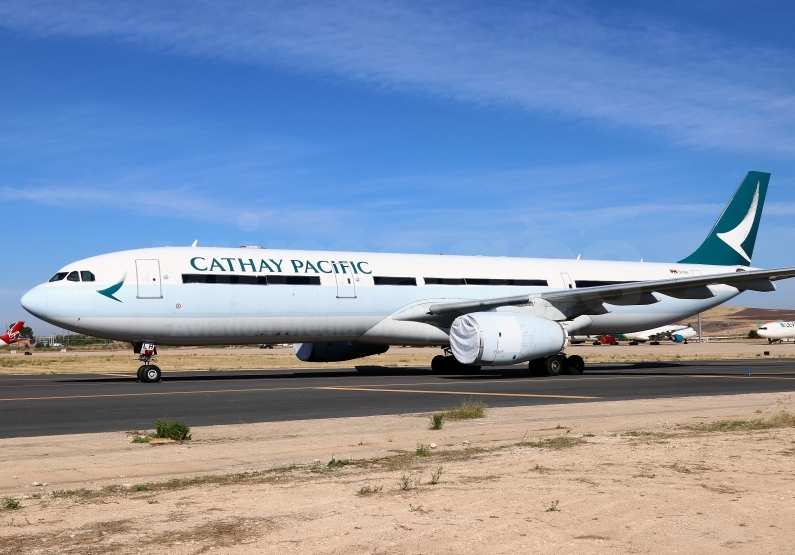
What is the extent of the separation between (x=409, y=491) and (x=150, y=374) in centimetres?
1857

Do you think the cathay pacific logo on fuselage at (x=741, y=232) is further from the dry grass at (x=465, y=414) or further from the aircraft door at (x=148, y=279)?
the dry grass at (x=465, y=414)

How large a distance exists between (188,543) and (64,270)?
20.3 m

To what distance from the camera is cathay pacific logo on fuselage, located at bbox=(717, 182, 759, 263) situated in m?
36.3

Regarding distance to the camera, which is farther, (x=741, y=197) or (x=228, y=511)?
(x=741, y=197)

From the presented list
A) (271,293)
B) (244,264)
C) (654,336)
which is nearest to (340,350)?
(271,293)

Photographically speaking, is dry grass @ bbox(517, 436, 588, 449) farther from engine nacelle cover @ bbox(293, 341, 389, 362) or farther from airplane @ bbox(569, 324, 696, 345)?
airplane @ bbox(569, 324, 696, 345)

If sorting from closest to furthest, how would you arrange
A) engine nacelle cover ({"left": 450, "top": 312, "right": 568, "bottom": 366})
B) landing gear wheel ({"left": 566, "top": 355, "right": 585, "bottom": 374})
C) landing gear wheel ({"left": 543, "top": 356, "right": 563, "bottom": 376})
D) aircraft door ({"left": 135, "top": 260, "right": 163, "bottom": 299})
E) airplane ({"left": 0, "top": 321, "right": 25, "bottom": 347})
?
aircraft door ({"left": 135, "top": 260, "right": 163, "bottom": 299}), engine nacelle cover ({"left": 450, "top": 312, "right": 568, "bottom": 366}), landing gear wheel ({"left": 543, "top": 356, "right": 563, "bottom": 376}), landing gear wheel ({"left": 566, "top": 355, "right": 585, "bottom": 374}), airplane ({"left": 0, "top": 321, "right": 25, "bottom": 347})

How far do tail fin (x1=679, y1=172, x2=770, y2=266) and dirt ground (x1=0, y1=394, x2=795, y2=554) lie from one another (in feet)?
83.0

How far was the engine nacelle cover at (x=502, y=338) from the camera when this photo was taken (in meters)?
25.3

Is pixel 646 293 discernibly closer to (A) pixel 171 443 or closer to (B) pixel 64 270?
Result: (B) pixel 64 270

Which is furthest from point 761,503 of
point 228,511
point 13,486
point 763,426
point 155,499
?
point 13,486

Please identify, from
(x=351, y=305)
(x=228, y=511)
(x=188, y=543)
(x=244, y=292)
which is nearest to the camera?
(x=188, y=543)

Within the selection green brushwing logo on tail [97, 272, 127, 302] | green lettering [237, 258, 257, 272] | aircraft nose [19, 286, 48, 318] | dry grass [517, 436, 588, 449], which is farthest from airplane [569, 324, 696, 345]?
dry grass [517, 436, 588, 449]

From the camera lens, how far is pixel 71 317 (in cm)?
2352
